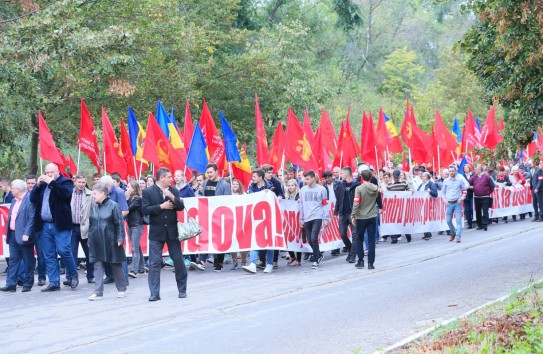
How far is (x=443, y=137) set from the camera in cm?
3009

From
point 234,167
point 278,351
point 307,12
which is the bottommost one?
point 278,351

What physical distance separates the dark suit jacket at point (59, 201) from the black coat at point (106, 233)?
1242 millimetres

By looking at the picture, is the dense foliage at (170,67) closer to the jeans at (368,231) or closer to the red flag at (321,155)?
the jeans at (368,231)

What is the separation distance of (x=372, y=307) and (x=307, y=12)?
4750 cm

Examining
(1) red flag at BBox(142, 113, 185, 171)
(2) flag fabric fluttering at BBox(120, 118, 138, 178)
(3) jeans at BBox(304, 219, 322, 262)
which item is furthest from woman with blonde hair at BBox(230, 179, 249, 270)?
(2) flag fabric fluttering at BBox(120, 118, 138, 178)

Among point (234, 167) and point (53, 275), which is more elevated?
point (234, 167)

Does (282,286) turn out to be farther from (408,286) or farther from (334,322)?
(334,322)

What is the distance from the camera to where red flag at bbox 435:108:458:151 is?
2962 cm

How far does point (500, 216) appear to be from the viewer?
96.4 ft

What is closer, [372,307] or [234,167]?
[372,307]

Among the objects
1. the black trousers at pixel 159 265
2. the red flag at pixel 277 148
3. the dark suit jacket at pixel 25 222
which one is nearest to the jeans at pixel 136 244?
the dark suit jacket at pixel 25 222

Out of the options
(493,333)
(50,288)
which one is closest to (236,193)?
(50,288)

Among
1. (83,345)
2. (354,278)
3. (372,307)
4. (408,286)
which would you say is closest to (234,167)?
(354,278)

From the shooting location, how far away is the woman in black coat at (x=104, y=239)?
13.6 m
